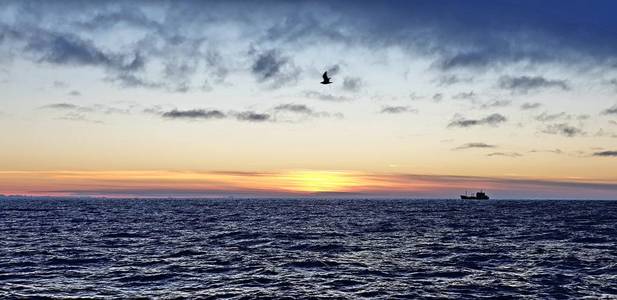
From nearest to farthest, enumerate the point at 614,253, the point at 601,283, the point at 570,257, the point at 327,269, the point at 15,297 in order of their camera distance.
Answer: the point at 15,297 → the point at 601,283 → the point at 327,269 → the point at 570,257 → the point at 614,253

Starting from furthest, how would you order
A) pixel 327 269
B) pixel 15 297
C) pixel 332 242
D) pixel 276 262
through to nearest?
1. pixel 332 242
2. pixel 276 262
3. pixel 327 269
4. pixel 15 297

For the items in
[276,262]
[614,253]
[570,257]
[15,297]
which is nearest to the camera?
[15,297]

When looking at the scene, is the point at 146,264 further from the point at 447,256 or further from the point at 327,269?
the point at 447,256

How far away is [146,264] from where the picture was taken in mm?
41625

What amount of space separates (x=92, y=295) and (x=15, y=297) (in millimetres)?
3975

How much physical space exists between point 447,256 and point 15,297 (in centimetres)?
3278

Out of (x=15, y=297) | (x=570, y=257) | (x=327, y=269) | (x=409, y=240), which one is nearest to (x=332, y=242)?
(x=409, y=240)

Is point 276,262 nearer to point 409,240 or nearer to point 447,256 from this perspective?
point 447,256

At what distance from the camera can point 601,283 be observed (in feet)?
113

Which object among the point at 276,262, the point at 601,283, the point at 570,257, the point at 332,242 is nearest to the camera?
the point at 601,283

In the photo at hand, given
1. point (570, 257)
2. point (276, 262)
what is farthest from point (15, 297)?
point (570, 257)

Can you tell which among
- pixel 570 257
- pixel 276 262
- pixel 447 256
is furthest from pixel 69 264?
pixel 570 257

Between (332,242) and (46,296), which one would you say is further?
(332,242)

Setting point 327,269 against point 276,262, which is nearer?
point 327,269
